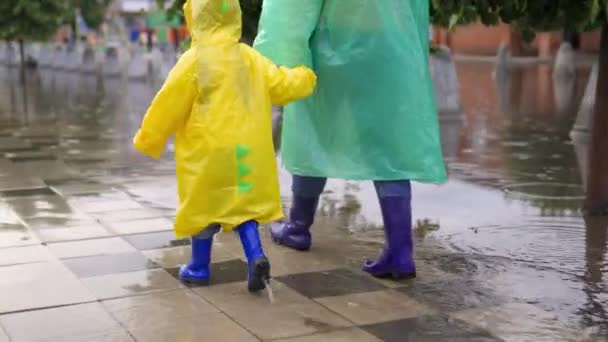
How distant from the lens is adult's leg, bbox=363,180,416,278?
4.67 m

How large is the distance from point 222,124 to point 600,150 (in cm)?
332

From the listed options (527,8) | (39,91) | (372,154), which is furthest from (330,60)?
A: (39,91)

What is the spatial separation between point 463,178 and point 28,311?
477 cm

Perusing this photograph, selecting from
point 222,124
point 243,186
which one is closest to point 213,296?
point 243,186

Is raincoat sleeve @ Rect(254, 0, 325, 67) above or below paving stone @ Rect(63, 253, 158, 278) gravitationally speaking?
above

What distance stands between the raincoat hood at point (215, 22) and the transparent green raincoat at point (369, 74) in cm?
35

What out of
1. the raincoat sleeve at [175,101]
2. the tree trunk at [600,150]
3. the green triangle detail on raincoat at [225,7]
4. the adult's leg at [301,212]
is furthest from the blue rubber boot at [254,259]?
the tree trunk at [600,150]

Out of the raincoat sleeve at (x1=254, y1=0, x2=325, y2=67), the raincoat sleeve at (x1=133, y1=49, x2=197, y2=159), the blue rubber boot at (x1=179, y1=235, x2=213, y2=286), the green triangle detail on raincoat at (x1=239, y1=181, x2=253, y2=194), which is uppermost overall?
the raincoat sleeve at (x1=254, y1=0, x2=325, y2=67)

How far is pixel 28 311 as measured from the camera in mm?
4164

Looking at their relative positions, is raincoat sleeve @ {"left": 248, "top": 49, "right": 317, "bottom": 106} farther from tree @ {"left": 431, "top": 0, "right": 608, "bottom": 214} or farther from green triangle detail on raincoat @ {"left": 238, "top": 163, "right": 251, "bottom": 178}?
tree @ {"left": 431, "top": 0, "right": 608, "bottom": 214}

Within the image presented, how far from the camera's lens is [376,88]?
4.70m

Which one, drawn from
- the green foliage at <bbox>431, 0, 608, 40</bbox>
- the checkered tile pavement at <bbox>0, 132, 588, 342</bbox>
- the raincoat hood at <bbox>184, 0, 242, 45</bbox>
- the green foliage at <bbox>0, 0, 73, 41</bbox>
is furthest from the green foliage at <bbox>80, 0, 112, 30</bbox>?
the raincoat hood at <bbox>184, 0, 242, 45</bbox>

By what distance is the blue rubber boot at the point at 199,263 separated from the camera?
461cm

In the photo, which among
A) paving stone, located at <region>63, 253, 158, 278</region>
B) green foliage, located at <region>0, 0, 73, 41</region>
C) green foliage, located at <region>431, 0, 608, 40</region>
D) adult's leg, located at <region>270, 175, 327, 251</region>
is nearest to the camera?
paving stone, located at <region>63, 253, 158, 278</region>
